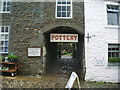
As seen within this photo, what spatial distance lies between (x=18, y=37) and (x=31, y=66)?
7.83 feet

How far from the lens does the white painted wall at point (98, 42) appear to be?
8.08 meters

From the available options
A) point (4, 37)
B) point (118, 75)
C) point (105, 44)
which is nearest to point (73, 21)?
point (105, 44)

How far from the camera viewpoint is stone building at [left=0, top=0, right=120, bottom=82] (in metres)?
8.15

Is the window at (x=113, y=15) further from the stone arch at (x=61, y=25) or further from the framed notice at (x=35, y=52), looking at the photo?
the framed notice at (x=35, y=52)

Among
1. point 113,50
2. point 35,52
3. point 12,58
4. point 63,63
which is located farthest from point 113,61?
point 63,63

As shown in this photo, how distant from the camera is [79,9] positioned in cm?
869

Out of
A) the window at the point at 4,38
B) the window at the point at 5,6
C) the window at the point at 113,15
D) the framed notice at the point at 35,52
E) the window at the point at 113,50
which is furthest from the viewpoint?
the window at the point at 5,6

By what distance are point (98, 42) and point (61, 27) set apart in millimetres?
2852

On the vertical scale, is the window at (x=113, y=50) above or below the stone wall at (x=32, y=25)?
below

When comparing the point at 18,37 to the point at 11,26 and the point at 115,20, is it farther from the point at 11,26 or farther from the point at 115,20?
the point at 115,20

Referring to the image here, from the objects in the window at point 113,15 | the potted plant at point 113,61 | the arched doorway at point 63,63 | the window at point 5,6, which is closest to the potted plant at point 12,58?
the arched doorway at point 63,63

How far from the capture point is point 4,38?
925 centimetres

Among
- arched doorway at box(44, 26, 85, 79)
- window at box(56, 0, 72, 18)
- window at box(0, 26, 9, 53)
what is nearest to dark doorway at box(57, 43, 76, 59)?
arched doorway at box(44, 26, 85, 79)

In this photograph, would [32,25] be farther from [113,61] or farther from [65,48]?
[65,48]
